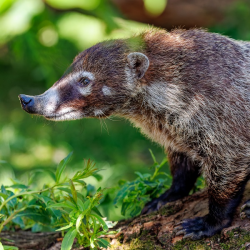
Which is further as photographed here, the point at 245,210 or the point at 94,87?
the point at 94,87

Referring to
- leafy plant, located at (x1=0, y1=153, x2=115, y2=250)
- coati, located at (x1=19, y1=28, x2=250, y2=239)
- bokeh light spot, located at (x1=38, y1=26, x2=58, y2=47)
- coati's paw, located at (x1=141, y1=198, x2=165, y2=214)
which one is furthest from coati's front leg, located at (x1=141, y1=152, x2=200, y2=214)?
bokeh light spot, located at (x1=38, y1=26, x2=58, y2=47)

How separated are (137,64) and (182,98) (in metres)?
0.53

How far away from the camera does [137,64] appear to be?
4.09m

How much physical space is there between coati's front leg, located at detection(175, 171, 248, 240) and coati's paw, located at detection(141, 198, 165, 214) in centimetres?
56

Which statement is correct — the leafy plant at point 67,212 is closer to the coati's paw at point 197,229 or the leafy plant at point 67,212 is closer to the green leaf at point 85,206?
the green leaf at point 85,206

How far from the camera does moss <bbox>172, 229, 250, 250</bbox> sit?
11.4 feet

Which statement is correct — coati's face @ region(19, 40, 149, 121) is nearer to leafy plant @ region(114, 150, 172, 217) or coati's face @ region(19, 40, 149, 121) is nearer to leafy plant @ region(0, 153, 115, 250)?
leafy plant @ region(0, 153, 115, 250)

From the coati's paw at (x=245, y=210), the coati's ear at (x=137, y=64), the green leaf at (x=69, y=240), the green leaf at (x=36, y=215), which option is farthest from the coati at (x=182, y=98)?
the green leaf at (x=69, y=240)

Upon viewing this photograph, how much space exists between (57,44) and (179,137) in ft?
16.3

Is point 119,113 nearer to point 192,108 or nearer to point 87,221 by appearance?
point 192,108

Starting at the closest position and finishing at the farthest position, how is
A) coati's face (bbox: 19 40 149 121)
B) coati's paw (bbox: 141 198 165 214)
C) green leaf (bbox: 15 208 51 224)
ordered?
green leaf (bbox: 15 208 51 224) → coati's face (bbox: 19 40 149 121) → coati's paw (bbox: 141 198 165 214)

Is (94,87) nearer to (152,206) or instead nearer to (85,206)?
(85,206)

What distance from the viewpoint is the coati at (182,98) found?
3.85 metres

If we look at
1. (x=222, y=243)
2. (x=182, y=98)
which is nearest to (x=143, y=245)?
(x=222, y=243)
